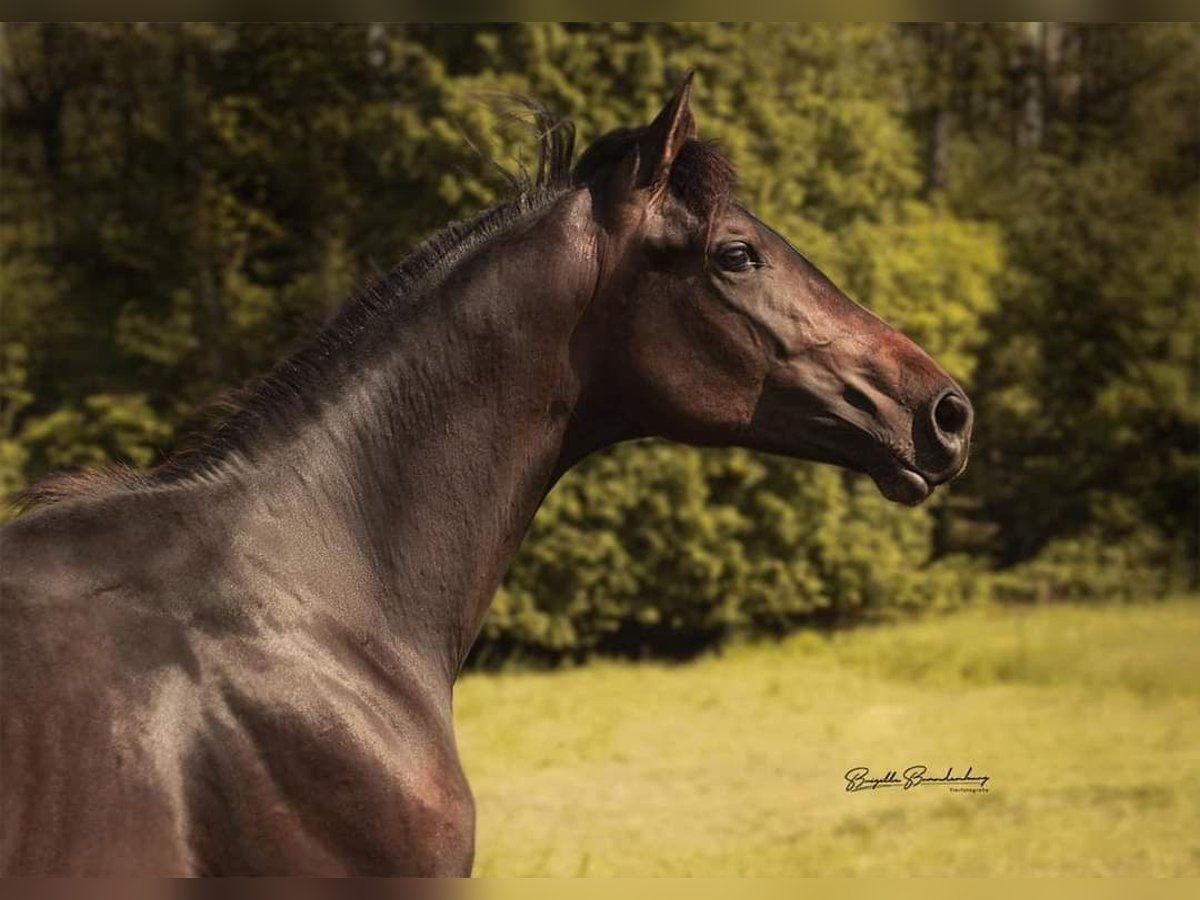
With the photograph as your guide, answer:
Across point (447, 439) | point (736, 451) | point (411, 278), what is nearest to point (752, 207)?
→ point (736, 451)

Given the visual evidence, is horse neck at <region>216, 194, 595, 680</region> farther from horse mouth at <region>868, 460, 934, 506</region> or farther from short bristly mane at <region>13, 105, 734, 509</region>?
horse mouth at <region>868, 460, 934, 506</region>

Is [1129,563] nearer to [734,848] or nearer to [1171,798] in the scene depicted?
[1171,798]

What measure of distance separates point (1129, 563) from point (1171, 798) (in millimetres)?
9847

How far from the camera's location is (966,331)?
15422mm

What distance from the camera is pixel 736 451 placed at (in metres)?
13.0

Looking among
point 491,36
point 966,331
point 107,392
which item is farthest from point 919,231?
point 107,392

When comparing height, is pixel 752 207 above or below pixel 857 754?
above

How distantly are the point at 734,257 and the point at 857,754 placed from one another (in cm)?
742

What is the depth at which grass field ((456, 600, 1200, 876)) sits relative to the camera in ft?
24.6

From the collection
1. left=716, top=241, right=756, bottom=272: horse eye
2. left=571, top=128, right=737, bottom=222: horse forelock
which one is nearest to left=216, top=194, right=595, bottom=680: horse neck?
left=571, top=128, right=737, bottom=222: horse forelock

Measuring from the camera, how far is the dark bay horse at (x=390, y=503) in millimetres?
2455

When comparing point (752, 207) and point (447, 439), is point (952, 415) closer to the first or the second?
point (447, 439)

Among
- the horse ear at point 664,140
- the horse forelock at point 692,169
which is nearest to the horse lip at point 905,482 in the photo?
the horse forelock at point 692,169

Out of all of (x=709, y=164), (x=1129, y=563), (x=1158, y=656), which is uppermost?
(x=709, y=164)
